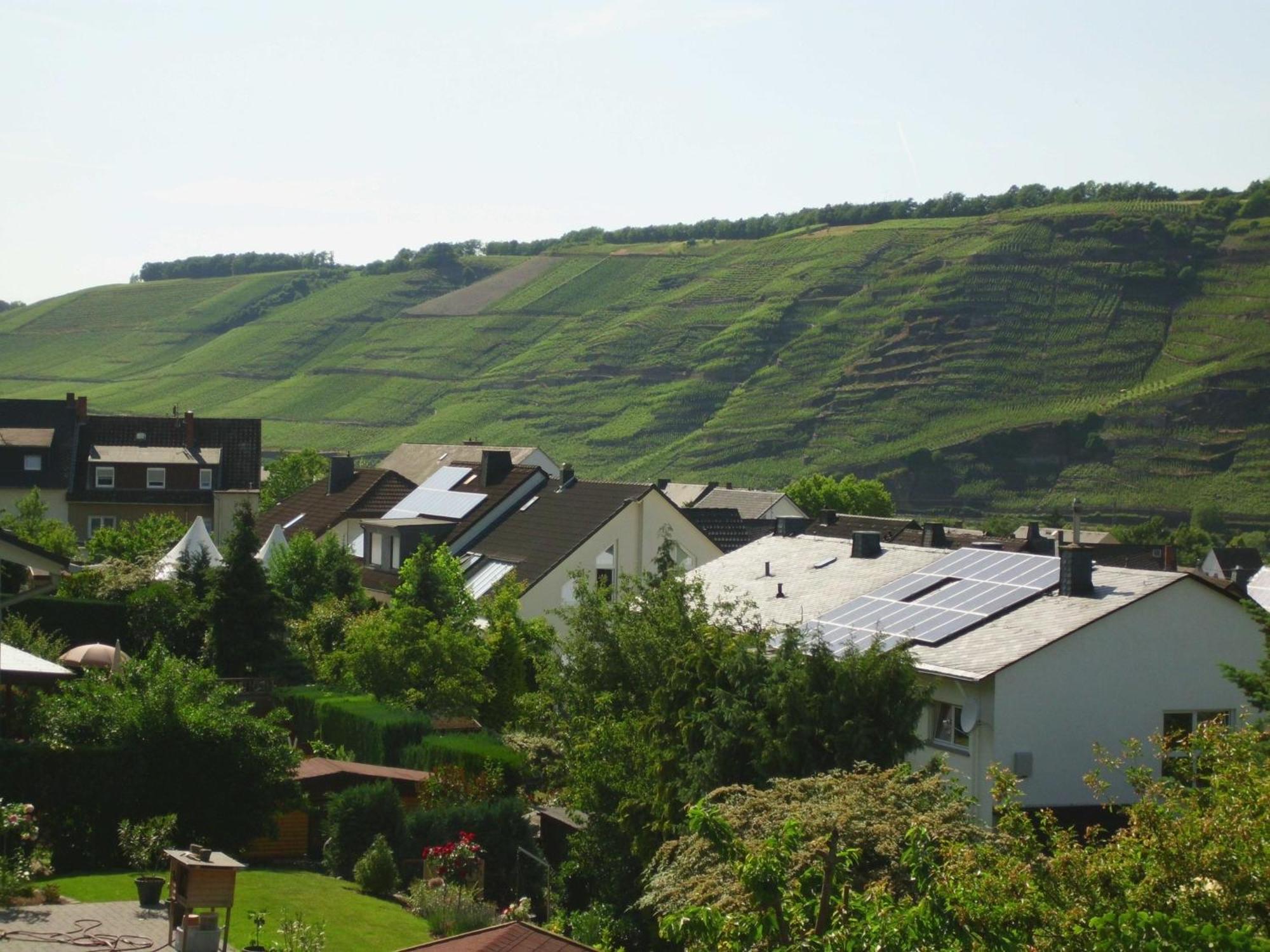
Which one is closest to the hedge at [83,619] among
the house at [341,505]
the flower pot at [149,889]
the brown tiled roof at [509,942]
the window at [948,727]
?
the house at [341,505]

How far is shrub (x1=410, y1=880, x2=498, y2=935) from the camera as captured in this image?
72.8 ft

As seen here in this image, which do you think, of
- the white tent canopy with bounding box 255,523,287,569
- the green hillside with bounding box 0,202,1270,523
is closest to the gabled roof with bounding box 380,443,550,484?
the white tent canopy with bounding box 255,523,287,569

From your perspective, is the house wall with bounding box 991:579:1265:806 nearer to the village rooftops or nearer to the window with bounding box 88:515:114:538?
the village rooftops

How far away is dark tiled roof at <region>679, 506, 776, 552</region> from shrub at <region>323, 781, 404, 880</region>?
87.9 ft

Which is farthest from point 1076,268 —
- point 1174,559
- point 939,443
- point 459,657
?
point 459,657

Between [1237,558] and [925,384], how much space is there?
2562 inches

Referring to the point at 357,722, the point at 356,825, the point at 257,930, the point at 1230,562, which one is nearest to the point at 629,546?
the point at 357,722

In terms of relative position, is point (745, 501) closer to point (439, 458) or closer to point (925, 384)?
point (439, 458)

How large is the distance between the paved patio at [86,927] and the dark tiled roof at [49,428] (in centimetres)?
5720

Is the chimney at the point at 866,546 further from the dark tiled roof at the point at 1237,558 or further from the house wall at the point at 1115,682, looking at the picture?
the dark tiled roof at the point at 1237,558

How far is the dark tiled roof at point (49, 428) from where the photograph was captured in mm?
73375

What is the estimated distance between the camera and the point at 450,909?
22656 millimetres

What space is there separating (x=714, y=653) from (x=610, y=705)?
15.0 ft

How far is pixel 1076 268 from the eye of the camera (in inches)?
6919
